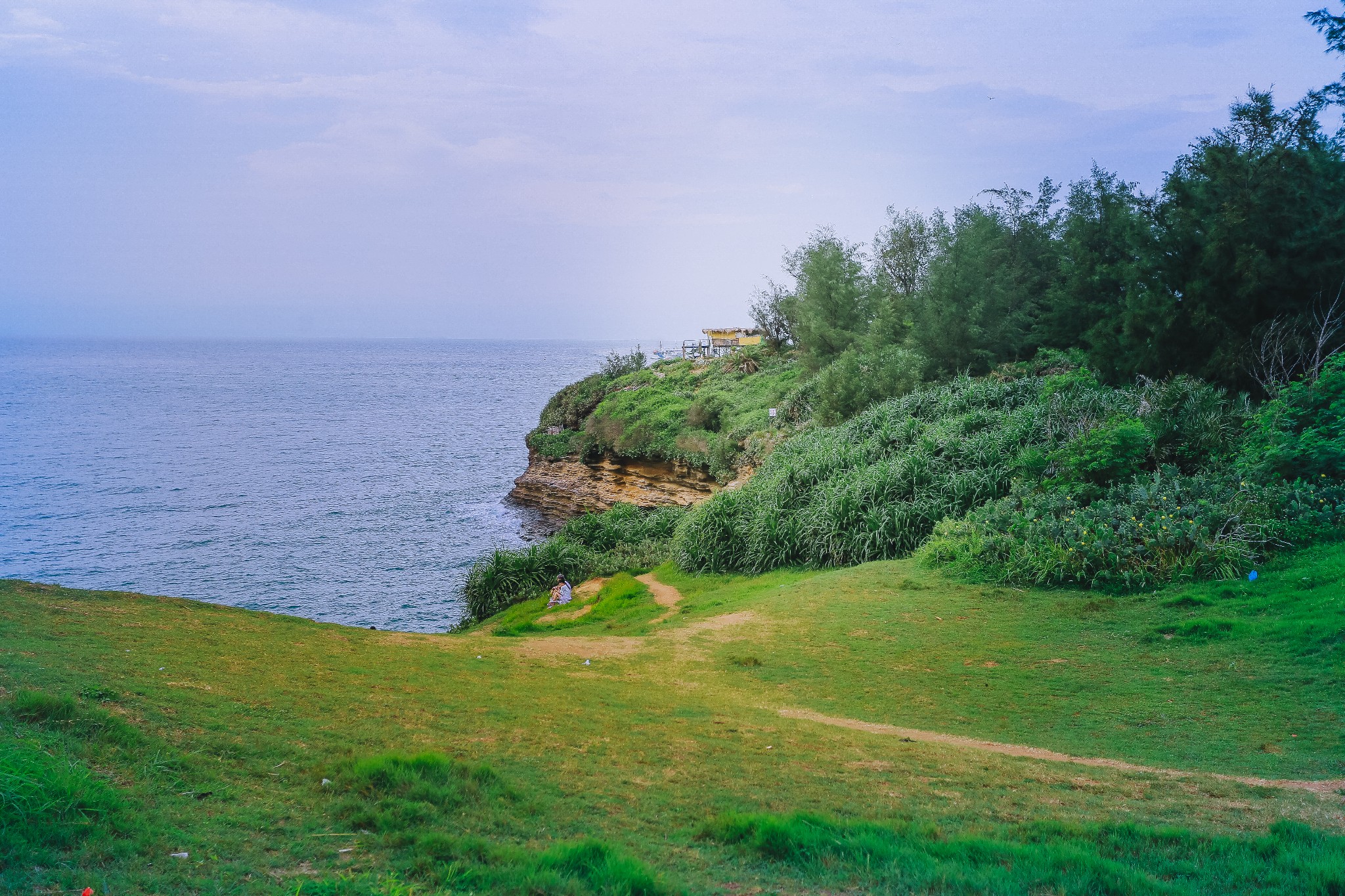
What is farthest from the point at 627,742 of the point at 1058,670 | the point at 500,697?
the point at 1058,670

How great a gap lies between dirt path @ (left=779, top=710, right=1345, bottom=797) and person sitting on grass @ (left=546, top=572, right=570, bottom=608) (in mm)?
9359

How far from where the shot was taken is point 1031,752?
6.98 meters

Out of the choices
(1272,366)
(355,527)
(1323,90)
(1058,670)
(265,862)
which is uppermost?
(1323,90)

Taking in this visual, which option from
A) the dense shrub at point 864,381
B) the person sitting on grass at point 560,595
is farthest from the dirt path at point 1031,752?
the dense shrub at point 864,381

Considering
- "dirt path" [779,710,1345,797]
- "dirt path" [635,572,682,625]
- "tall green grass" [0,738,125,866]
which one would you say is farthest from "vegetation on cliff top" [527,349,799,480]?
"tall green grass" [0,738,125,866]

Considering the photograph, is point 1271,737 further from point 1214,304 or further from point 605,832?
point 1214,304

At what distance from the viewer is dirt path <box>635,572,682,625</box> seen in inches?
561

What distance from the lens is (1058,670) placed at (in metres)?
9.13

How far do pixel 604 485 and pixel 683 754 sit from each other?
29.4m

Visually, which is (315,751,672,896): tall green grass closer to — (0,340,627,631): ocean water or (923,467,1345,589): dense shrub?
(923,467,1345,589): dense shrub

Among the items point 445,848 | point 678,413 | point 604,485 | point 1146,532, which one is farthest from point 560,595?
point 678,413

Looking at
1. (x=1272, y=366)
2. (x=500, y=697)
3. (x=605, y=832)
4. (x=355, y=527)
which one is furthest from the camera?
(x=355, y=527)

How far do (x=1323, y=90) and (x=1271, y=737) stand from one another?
53.3 feet

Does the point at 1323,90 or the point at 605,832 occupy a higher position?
the point at 1323,90
